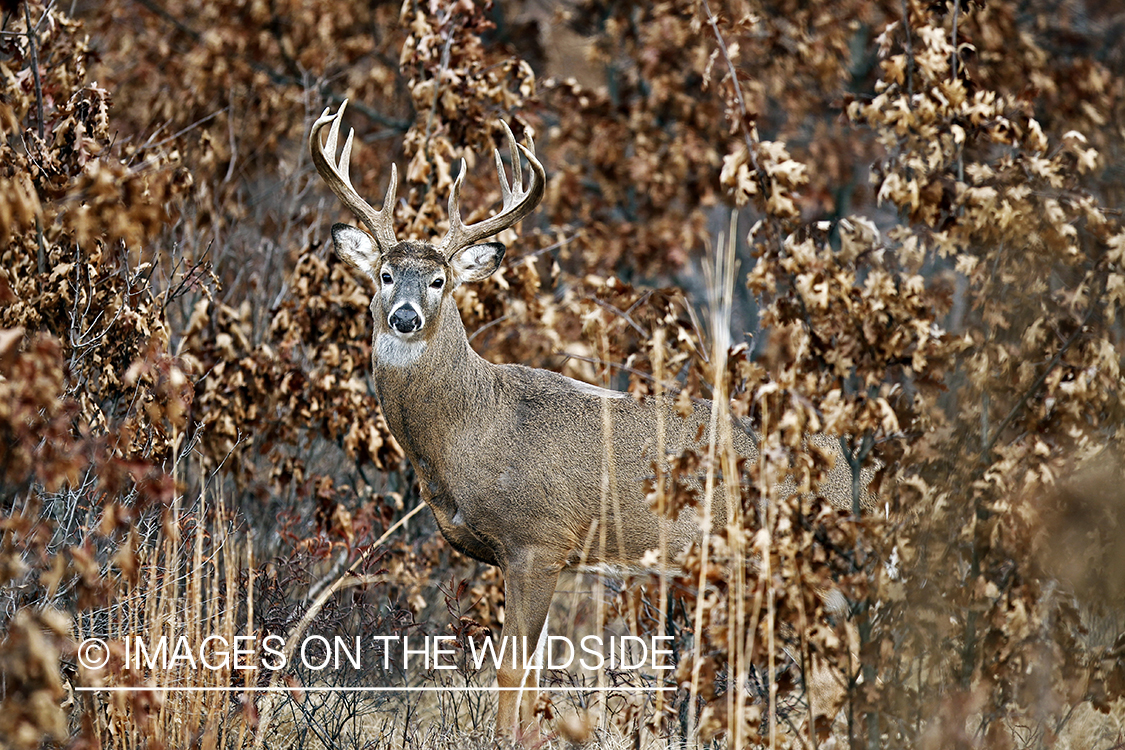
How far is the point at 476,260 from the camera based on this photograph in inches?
227

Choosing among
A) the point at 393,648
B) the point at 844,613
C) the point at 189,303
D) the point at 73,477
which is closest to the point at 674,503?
the point at 844,613

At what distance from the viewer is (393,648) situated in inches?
244

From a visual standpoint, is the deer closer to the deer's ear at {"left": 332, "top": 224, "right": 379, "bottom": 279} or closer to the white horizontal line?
the deer's ear at {"left": 332, "top": 224, "right": 379, "bottom": 279}

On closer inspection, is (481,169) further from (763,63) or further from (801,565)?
(801,565)

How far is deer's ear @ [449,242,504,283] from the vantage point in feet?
18.7

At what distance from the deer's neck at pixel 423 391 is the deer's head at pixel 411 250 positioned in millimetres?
60

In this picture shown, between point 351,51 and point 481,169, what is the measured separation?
1.52m

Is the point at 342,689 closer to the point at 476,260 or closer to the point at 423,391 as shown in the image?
the point at 423,391

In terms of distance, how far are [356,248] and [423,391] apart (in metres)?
0.82
